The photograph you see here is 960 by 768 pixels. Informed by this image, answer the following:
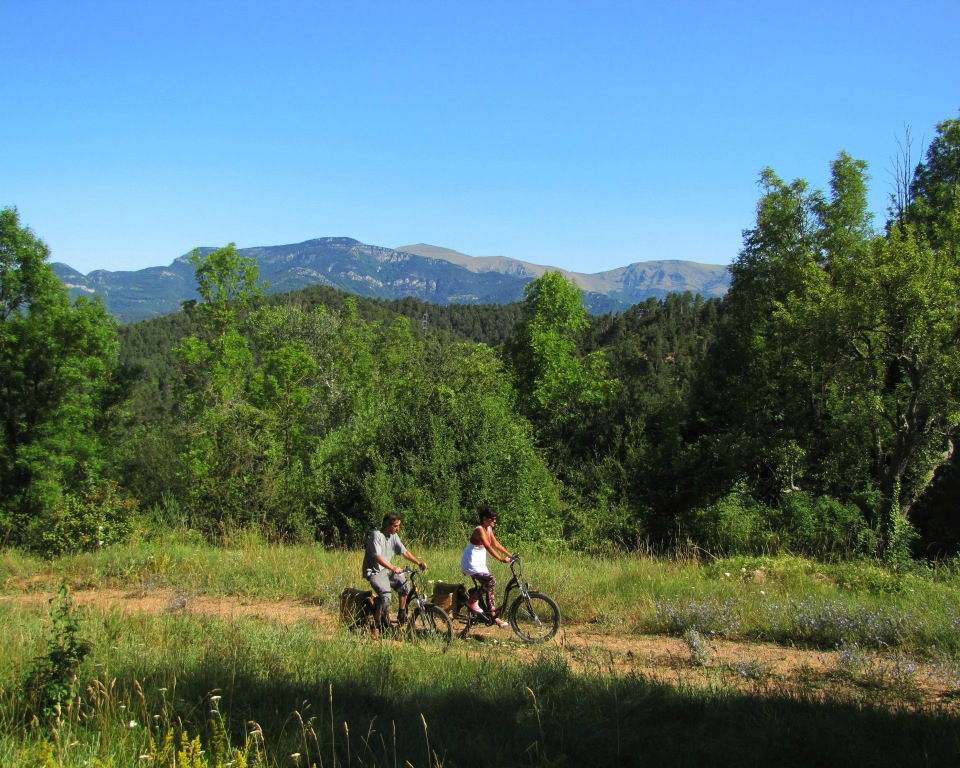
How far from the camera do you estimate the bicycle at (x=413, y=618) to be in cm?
743

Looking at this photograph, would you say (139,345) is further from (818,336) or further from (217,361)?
(818,336)

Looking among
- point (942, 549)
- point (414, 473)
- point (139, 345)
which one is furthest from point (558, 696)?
point (139, 345)

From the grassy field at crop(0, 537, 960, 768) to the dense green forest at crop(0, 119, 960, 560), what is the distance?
197 inches

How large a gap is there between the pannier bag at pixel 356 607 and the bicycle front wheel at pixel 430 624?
Answer: 0.56m

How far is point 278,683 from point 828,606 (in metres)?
6.07

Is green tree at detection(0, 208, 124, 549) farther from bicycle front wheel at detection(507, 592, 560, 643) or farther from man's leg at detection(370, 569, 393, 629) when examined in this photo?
bicycle front wheel at detection(507, 592, 560, 643)

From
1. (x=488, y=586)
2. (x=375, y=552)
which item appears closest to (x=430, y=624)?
(x=488, y=586)

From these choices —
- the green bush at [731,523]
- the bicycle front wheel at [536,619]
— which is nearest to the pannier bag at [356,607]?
the bicycle front wheel at [536,619]

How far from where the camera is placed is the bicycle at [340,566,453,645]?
743 cm

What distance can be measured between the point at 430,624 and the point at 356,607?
92 centimetres

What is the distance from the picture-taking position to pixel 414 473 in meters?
16.5

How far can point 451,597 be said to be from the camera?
316 inches

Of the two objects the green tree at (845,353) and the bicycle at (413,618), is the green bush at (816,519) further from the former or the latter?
the bicycle at (413,618)

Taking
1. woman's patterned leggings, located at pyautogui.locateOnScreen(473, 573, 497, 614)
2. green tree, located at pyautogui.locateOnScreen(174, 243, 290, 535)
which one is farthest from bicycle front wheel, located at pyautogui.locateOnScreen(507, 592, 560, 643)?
green tree, located at pyautogui.locateOnScreen(174, 243, 290, 535)
